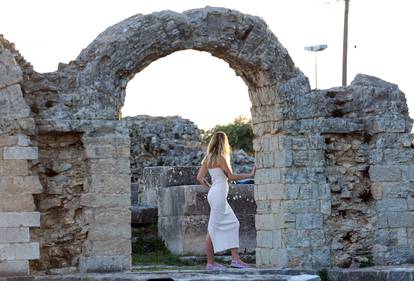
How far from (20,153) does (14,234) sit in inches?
36.3

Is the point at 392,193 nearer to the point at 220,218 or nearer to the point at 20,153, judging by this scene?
the point at 220,218

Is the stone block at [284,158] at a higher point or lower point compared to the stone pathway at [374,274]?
higher

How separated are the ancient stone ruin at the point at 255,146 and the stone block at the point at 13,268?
0.05 ft

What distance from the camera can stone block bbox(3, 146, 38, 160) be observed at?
1380 cm

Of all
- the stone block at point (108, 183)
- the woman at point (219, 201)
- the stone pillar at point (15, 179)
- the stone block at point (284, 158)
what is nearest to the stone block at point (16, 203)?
the stone pillar at point (15, 179)

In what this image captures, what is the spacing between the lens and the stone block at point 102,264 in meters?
14.0

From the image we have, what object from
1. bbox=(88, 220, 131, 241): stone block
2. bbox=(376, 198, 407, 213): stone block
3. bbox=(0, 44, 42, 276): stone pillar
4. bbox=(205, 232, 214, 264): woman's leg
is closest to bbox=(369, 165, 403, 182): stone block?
bbox=(376, 198, 407, 213): stone block

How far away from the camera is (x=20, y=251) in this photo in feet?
45.2

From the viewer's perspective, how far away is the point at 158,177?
19.8m

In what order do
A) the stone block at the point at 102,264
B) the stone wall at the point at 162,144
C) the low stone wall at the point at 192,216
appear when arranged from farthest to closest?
the stone wall at the point at 162,144
the low stone wall at the point at 192,216
the stone block at the point at 102,264

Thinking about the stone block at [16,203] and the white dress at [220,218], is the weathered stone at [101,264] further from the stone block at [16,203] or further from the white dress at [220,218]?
the white dress at [220,218]

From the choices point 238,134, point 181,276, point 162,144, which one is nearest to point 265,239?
point 181,276

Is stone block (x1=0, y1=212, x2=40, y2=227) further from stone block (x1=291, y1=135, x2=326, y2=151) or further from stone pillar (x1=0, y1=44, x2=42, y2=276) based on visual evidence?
stone block (x1=291, y1=135, x2=326, y2=151)

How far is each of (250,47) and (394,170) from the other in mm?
Result: 2465
